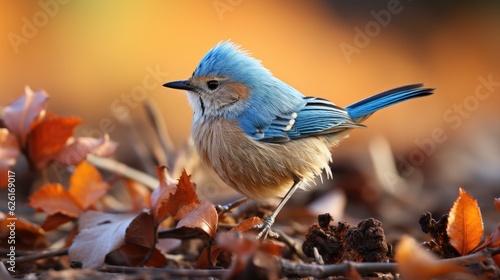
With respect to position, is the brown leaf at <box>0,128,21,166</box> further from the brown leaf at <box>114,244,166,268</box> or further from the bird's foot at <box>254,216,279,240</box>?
the bird's foot at <box>254,216,279,240</box>

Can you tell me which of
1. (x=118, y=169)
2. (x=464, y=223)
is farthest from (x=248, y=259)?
(x=118, y=169)

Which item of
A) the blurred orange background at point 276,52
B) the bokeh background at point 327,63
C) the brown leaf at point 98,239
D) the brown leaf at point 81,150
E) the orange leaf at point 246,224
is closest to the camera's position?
the orange leaf at point 246,224

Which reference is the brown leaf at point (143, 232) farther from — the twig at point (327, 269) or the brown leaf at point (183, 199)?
the twig at point (327, 269)

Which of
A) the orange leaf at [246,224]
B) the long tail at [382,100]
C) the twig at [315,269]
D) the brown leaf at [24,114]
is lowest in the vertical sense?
the twig at [315,269]

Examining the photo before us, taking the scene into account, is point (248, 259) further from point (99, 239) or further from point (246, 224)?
point (99, 239)

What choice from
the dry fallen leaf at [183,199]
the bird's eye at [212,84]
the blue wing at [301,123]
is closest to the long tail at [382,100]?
the blue wing at [301,123]

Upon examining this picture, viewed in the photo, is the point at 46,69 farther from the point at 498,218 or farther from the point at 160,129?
the point at 498,218
